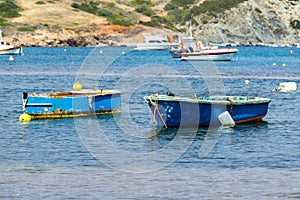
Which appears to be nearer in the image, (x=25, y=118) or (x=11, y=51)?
(x=25, y=118)

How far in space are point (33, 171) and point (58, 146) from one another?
517cm

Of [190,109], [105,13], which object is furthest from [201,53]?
[105,13]

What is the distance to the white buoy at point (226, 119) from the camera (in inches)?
1351

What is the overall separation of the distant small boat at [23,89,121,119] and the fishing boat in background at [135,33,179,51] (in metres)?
119

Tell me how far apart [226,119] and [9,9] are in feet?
517

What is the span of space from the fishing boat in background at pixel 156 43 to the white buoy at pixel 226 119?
12285 centimetres

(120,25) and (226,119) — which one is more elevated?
(120,25)

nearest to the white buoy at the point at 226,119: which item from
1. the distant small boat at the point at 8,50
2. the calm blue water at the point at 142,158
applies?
the calm blue water at the point at 142,158

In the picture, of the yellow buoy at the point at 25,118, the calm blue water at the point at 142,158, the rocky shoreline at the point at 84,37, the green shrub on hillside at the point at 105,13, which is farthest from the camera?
the green shrub on hillside at the point at 105,13

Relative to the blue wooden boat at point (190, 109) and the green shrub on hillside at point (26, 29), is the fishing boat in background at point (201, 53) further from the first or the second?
the green shrub on hillside at point (26, 29)

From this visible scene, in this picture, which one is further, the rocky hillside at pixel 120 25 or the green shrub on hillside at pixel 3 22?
the green shrub on hillside at pixel 3 22

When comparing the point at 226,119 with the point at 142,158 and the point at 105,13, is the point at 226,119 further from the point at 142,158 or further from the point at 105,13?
the point at 105,13

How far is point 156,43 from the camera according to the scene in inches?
6462

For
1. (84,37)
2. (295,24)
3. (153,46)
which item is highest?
(295,24)
